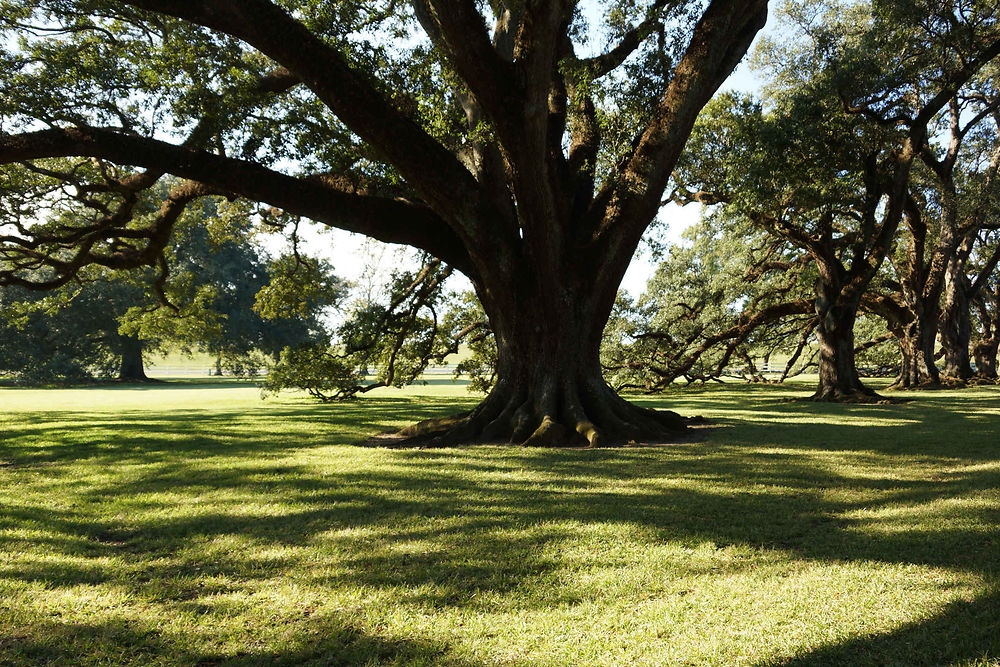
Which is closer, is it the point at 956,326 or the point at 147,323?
the point at 147,323

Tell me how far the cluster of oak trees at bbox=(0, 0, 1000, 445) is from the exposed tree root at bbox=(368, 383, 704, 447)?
0.14 ft

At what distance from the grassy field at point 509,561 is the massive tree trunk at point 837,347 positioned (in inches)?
401

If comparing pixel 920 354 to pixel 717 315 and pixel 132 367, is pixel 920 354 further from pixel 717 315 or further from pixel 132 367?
pixel 132 367

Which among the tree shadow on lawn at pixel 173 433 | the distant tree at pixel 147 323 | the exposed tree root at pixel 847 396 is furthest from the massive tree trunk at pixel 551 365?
the exposed tree root at pixel 847 396

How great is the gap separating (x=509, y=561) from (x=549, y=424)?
4.92 metres

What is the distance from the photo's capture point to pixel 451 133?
997 cm

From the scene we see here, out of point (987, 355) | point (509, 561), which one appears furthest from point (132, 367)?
point (987, 355)

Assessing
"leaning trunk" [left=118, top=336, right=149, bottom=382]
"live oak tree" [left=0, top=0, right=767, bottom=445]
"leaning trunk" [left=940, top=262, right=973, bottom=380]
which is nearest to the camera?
"live oak tree" [left=0, top=0, right=767, bottom=445]

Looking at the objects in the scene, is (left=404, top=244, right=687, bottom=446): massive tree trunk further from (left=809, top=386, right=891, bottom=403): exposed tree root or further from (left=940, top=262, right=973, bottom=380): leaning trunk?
(left=940, top=262, right=973, bottom=380): leaning trunk

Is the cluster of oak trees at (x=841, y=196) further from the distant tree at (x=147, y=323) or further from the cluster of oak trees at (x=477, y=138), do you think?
the distant tree at (x=147, y=323)

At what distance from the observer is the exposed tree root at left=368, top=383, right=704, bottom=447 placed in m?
8.23

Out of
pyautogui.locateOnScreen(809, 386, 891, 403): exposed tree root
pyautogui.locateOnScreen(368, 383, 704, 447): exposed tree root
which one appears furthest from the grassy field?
pyautogui.locateOnScreen(809, 386, 891, 403): exposed tree root

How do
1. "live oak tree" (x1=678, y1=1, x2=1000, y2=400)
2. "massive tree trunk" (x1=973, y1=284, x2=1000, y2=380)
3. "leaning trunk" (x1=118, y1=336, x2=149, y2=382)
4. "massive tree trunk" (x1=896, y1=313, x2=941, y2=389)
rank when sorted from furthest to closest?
1. "leaning trunk" (x1=118, y1=336, x2=149, y2=382)
2. "massive tree trunk" (x1=973, y1=284, x2=1000, y2=380)
3. "massive tree trunk" (x1=896, y1=313, x2=941, y2=389)
4. "live oak tree" (x1=678, y1=1, x2=1000, y2=400)

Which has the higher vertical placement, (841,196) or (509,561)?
(841,196)
